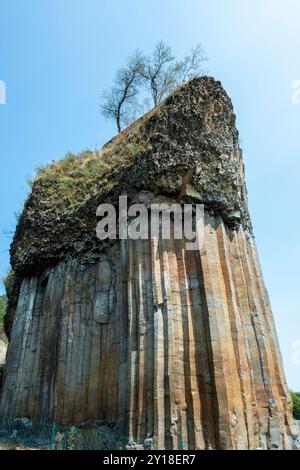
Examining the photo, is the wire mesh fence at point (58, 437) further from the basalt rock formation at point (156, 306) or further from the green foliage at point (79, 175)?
the green foliage at point (79, 175)

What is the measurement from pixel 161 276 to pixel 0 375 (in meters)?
11.5

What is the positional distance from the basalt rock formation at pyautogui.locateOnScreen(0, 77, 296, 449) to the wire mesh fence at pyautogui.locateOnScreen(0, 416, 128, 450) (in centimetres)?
28

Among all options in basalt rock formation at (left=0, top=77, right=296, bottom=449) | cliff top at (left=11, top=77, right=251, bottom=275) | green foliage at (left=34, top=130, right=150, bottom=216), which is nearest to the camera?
basalt rock formation at (left=0, top=77, right=296, bottom=449)

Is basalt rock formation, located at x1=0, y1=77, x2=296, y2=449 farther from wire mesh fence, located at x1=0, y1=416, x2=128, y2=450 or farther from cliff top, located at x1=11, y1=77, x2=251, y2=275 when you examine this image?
wire mesh fence, located at x1=0, y1=416, x2=128, y2=450

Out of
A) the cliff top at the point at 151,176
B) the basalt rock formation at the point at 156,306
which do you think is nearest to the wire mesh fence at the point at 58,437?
the basalt rock formation at the point at 156,306

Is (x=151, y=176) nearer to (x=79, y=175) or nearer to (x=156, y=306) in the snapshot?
(x=156, y=306)

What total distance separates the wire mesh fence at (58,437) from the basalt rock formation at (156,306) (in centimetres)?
28

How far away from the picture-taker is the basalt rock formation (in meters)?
9.39

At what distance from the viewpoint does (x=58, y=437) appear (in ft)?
32.0

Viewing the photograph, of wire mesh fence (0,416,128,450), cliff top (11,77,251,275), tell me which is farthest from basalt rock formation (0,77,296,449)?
wire mesh fence (0,416,128,450)

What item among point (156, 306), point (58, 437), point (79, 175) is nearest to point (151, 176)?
point (156, 306)

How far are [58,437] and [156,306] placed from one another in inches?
139
